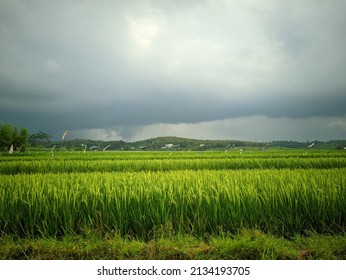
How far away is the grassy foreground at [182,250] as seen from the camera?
96.7 inches

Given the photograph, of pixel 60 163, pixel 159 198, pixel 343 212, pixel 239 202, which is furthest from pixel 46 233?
pixel 60 163

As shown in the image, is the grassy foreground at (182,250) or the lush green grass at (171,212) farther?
the lush green grass at (171,212)

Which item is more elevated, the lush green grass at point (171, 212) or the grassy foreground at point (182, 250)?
the lush green grass at point (171, 212)

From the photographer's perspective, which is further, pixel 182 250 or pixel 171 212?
pixel 171 212

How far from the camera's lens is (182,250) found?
249 centimetres

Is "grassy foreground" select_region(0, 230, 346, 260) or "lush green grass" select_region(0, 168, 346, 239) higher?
"lush green grass" select_region(0, 168, 346, 239)

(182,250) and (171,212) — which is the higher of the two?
(171,212)

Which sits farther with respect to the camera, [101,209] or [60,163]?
[60,163]

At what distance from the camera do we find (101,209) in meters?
3.27

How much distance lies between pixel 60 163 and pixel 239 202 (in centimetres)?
869

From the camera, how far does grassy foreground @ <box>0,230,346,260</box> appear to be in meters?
2.46

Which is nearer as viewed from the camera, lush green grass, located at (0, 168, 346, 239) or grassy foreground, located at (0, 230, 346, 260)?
grassy foreground, located at (0, 230, 346, 260)
